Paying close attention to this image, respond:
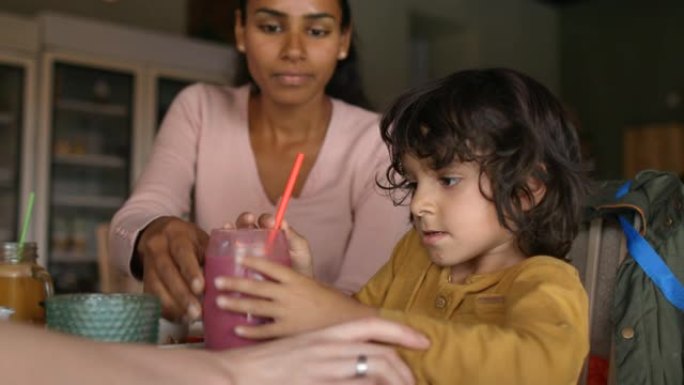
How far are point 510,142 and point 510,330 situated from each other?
1.13 ft

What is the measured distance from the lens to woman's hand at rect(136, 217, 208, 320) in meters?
0.99

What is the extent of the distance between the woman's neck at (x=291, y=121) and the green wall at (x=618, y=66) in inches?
212

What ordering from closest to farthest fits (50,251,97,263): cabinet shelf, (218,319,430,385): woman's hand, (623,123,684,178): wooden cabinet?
1. (218,319,430,385): woman's hand
2. (50,251,97,263): cabinet shelf
3. (623,123,684,178): wooden cabinet

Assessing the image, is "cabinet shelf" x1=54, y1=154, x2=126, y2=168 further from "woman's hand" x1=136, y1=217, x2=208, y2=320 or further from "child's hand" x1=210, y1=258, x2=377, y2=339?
"child's hand" x1=210, y1=258, x2=377, y2=339

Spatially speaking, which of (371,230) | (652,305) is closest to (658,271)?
(652,305)

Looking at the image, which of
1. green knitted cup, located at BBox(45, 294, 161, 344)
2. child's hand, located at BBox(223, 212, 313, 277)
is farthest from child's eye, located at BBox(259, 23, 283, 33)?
green knitted cup, located at BBox(45, 294, 161, 344)

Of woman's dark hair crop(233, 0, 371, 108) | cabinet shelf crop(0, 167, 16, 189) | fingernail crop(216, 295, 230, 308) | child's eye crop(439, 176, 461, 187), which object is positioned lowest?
cabinet shelf crop(0, 167, 16, 189)

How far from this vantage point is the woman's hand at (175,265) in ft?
3.23

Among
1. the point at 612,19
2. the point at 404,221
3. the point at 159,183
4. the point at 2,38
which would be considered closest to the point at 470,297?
the point at 404,221

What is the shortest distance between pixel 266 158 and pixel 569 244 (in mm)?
797

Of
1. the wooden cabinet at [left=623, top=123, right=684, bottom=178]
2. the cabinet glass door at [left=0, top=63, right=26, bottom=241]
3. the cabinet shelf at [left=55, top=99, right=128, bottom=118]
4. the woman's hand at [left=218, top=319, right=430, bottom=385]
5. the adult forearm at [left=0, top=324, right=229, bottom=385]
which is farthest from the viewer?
the wooden cabinet at [left=623, top=123, right=684, bottom=178]

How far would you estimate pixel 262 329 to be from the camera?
0.74m

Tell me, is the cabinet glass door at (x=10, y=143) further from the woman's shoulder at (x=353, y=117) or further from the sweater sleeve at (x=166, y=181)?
the woman's shoulder at (x=353, y=117)

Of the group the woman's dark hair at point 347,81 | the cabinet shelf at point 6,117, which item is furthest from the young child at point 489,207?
the cabinet shelf at point 6,117
